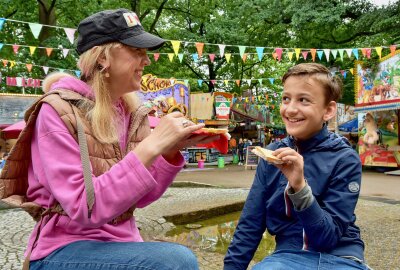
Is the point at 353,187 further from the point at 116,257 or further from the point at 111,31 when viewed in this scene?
the point at 111,31

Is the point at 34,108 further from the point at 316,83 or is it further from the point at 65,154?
the point at 316,83

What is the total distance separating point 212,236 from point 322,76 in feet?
13.6

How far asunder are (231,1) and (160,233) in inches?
819

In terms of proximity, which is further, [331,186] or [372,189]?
[372,189]

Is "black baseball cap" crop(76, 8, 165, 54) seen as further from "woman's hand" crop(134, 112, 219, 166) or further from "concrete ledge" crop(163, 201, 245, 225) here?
"concrete ledge" crop(163, 201, 245, 225)

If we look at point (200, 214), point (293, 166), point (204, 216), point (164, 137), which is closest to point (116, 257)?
point (164, 137)

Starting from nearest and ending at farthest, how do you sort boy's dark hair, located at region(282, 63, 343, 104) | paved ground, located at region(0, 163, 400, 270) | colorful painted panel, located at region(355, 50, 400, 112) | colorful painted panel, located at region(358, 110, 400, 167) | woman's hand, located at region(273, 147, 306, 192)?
woman's hand, located at region(273, 147, 306, 192) → boy's dark hair, located at region(282, 63, 343, 104) → paved ground, located at region(0, 163, 400, 270) → colorful painted panel, located at region(355, 50, 400, 112) → colorful painted panel, located at region(358, 110, 400, 167)

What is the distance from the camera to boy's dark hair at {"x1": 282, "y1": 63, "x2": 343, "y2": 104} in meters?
1.91

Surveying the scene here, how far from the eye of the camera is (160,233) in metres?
5.69

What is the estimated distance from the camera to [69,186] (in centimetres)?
131

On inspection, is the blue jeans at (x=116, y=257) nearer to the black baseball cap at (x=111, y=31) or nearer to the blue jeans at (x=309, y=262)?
the blue jeans at (x=309, y=262)

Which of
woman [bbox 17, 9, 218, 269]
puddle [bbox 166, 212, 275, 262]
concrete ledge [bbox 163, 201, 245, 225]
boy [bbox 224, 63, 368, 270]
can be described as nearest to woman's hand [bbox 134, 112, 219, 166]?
woman [bbox 17, 9, 218, 269]

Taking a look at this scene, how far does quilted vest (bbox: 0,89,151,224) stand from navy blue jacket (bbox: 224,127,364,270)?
750 millimetres

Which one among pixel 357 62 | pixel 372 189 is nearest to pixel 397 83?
pixel 357 62
